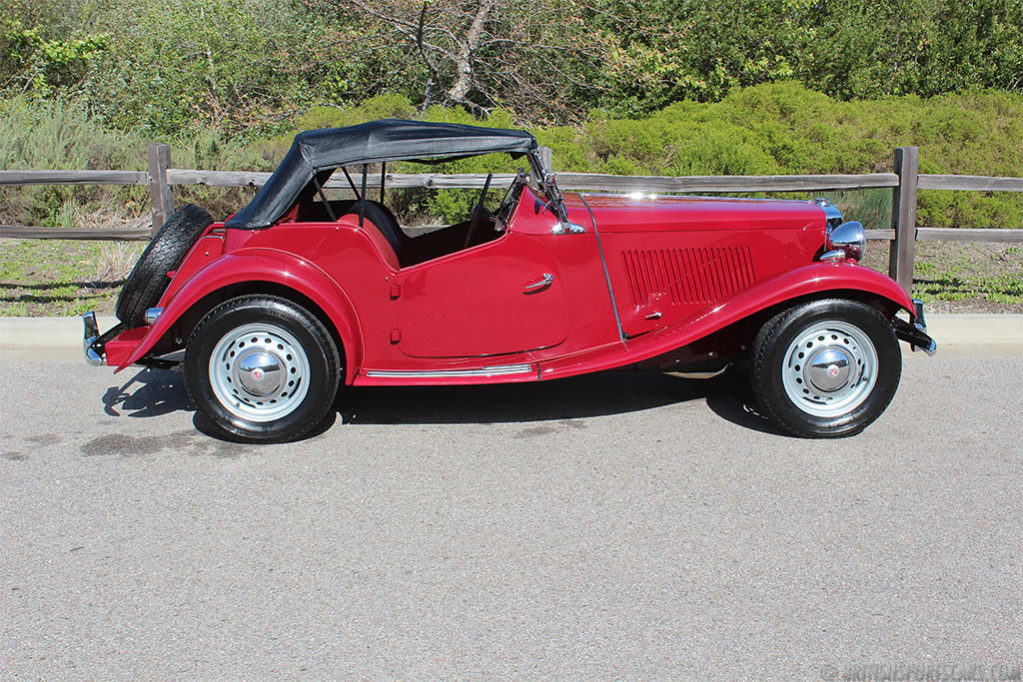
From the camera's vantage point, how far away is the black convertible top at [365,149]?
5.07 meters

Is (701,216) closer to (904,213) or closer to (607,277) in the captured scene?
(607,277)

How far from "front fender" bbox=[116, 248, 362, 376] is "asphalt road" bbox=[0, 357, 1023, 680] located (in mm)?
551

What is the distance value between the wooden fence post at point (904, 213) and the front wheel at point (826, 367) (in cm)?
340

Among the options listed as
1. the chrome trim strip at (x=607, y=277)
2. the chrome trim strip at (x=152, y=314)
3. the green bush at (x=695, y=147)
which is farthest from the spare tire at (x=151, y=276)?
the green bush at (x=695, y=147)

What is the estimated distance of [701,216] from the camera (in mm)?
5242

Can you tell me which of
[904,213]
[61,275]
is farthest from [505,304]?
[61,275]

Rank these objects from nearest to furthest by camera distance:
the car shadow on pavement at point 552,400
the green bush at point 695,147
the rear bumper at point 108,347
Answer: the rear bumper at point 108,347
the car shadow on pavement at point 552,400
the green bush at point 695,147

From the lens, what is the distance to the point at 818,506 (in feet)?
14.0

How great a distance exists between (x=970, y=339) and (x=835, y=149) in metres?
4.07

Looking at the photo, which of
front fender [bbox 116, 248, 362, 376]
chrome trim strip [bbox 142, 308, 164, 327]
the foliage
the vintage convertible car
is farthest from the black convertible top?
the foliage

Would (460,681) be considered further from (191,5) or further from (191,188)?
(191,5)

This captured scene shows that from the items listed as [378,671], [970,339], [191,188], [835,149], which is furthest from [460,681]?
[835,149]

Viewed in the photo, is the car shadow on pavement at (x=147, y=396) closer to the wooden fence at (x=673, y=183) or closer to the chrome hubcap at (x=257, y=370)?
the chrome hubcap at (x=257, y=370)

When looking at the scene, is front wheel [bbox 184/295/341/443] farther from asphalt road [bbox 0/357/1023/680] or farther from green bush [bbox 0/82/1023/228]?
green bush [bbox 0/82/1023/228]
